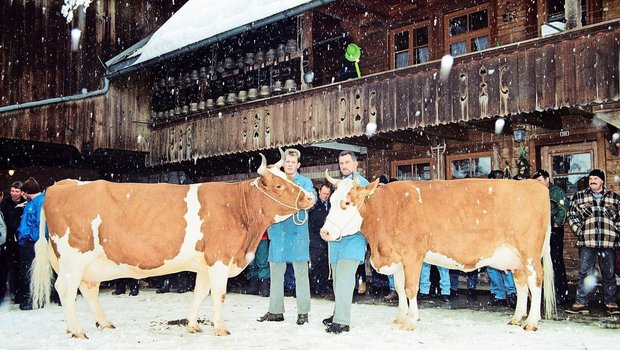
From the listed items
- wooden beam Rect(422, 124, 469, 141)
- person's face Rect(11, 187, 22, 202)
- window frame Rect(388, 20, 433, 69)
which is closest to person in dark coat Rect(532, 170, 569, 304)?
wooden beam Rect(422, 124, 469, 141)

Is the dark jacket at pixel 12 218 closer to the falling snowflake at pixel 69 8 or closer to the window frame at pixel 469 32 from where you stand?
the falling snowflake at pixel 69 8

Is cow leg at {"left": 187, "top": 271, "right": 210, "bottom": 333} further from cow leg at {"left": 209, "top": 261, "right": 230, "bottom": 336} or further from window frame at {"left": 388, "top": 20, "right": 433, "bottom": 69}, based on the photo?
window frame at {"left": 388, "top": 20, "right": 433, "bottom": 69}

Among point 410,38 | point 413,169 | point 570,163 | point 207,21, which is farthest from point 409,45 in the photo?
point 207,21

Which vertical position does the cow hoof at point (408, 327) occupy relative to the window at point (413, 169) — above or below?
below

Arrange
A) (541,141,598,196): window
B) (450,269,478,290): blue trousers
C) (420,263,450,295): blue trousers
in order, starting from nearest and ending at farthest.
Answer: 1. (420,263,450,295): blue trousers
2. (450,269,478,290): blue trousers
3. (541,141,598,196): window

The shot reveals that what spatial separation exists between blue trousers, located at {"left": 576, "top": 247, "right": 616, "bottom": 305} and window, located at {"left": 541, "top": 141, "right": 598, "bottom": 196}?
3587 millimetres

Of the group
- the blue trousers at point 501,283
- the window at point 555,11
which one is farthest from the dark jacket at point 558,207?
the window at point 555,11

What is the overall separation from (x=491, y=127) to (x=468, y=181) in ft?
17.0

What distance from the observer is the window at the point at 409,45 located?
43.9 ft

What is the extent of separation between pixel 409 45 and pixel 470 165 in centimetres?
322

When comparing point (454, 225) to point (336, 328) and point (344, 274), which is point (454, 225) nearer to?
point (344, 274)

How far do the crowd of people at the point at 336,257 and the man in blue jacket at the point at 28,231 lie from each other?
14 millimetres

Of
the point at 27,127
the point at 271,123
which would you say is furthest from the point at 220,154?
the point at 27,127

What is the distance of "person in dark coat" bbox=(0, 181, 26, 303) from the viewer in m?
9.24
